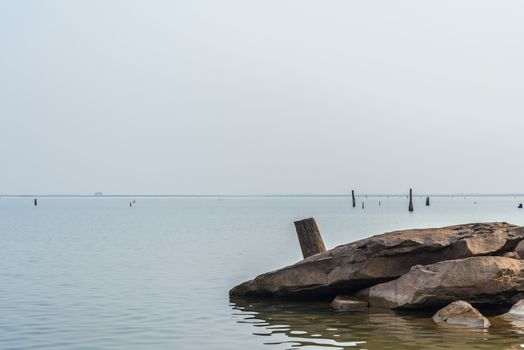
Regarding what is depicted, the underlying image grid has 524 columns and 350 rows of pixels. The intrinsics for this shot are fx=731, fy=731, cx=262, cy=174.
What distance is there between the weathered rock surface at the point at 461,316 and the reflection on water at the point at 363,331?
0.24 metres

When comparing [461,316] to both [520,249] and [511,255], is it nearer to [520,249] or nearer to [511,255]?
[511,255]

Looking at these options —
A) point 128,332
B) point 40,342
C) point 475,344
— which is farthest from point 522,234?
point 40,342

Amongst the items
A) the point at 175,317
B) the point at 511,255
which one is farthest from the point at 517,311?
the point at 175,317

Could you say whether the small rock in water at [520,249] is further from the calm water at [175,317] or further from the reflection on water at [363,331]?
the calm water at [175,317]

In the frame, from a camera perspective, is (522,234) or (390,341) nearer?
(390,341)

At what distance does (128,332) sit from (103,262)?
1878 centimetres

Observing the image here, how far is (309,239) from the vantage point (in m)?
22.9

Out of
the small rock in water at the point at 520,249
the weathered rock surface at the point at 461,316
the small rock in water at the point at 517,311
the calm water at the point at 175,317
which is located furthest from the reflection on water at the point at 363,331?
the small rock in water at the point at 520,249

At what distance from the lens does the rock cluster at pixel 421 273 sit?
18.0m

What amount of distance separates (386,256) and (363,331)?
9.98 ft

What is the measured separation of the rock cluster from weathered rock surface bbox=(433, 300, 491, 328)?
0.02m

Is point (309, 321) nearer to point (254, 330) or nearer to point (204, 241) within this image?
point (254, 330)

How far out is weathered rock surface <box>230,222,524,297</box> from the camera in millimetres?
19219

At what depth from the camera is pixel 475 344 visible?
50.3ft
